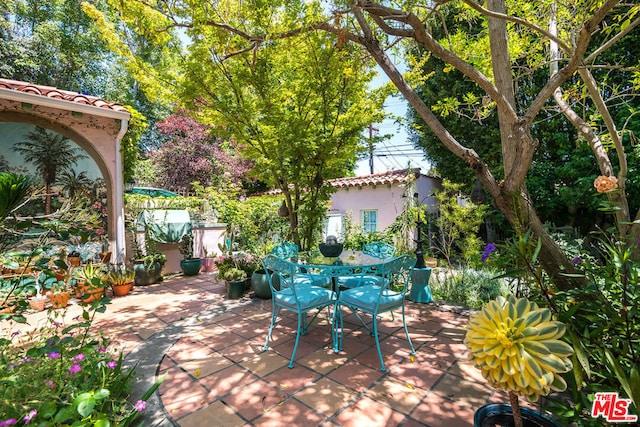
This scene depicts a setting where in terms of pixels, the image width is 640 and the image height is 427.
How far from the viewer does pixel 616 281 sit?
5.20 feet

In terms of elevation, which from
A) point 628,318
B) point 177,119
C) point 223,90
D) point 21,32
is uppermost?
point 21,32

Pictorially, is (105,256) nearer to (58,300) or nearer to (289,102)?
(58,300)

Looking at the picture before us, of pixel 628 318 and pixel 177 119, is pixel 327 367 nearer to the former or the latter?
pixel 628 318

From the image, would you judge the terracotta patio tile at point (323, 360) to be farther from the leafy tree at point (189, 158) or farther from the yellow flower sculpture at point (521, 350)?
the leafy tree at point (189, 158)

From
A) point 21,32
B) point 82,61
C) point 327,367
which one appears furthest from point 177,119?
point 327,367

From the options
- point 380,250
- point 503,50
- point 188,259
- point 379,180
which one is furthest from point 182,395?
point 379,180

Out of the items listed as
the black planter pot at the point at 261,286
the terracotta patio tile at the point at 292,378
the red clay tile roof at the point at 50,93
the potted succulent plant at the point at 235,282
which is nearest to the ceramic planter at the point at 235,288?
the potted succulent plant at the point at 235,282

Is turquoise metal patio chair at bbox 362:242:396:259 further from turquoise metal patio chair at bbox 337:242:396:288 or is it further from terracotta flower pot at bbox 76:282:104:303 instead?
terracotta flower pot at bbox 76:282:104:303

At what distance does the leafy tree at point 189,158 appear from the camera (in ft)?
34.7

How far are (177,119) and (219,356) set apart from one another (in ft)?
34.9

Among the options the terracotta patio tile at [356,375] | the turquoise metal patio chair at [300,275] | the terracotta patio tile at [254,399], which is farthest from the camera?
the turquoise metal patio chair at [300,275]

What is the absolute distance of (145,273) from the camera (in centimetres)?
529

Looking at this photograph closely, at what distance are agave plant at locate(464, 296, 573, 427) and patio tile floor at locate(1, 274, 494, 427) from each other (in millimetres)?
970

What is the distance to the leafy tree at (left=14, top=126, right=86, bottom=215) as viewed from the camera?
477 centimetres
